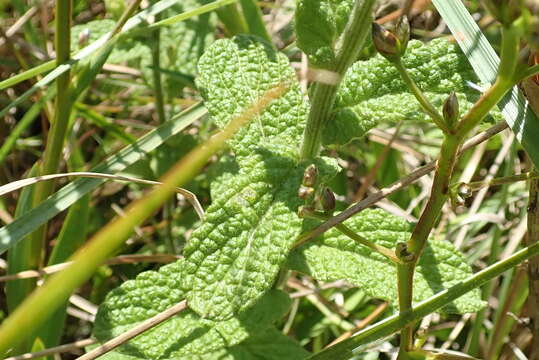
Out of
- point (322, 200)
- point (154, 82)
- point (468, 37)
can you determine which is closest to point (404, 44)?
point (322, 200)

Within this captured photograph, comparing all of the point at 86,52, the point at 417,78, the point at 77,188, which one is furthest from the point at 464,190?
the point at 86,52

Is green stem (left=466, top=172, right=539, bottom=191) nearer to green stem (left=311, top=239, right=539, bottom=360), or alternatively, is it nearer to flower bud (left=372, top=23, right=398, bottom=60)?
green stem (left=311, top=239, right=539, bottom=360)

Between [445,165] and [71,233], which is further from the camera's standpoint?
[71,233]

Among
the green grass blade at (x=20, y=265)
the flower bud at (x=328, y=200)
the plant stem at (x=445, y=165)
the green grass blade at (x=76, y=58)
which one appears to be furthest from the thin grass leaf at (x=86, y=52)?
the plant stem at (x=445, y=165)

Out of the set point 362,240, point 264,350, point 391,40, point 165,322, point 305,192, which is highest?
point 391,40

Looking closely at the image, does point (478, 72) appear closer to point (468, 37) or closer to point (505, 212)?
point (468, 37)

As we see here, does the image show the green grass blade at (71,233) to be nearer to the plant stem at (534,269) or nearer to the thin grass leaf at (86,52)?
the thin grass leaf at (86,52)

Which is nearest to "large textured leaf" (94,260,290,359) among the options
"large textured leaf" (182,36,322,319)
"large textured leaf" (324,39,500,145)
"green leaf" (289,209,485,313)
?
"green leaf" (289,209,485,313)

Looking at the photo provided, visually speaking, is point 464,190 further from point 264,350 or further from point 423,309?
point 264,350
